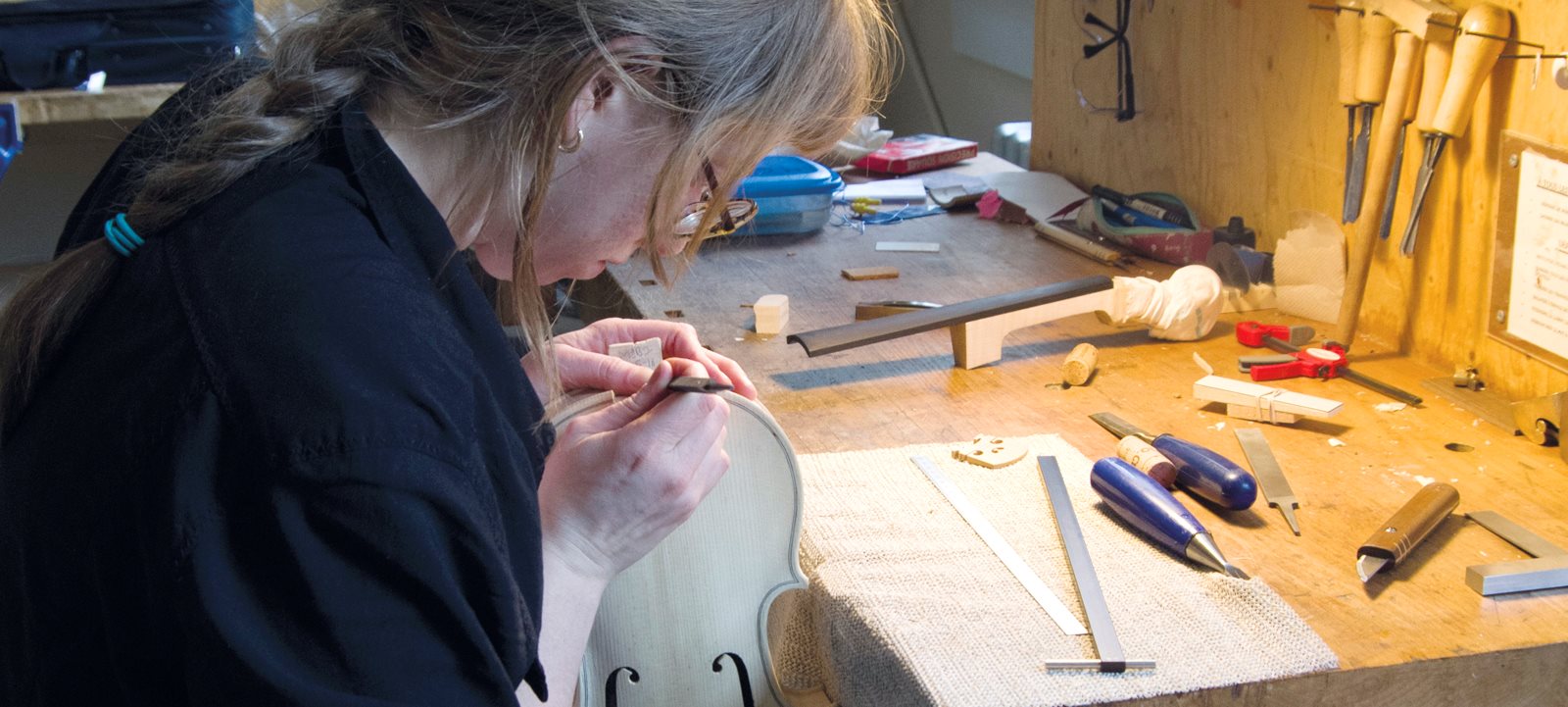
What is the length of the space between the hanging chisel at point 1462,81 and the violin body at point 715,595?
1.02 metres

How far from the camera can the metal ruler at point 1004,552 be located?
1133mm

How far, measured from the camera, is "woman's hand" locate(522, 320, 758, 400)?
1398mm

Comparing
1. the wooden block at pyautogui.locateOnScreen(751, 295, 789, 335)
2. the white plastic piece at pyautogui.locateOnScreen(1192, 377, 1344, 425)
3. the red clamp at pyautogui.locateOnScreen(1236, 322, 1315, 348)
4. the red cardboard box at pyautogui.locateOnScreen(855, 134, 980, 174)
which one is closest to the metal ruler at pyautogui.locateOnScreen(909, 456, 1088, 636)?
the white plastic piece at pyautogui.locateOnScreen(1192, 377, 1344, 425)

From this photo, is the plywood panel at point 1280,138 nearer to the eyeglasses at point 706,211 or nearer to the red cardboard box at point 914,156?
the red cardboard box at point 914,156

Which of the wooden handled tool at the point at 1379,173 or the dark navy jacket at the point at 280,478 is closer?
the dark navy jacket at the point at 280,478

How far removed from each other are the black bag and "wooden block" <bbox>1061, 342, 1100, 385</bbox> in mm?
2428

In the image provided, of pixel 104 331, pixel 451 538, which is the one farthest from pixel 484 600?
pixel 104 331

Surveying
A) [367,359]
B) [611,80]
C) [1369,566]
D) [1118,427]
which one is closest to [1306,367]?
[1118,427]

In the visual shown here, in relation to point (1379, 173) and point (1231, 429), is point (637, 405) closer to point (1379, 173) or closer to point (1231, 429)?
point (1231, 429)

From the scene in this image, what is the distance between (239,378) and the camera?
724mm

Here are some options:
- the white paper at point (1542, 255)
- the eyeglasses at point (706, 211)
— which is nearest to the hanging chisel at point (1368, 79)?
the white paper at point (1542, 255)

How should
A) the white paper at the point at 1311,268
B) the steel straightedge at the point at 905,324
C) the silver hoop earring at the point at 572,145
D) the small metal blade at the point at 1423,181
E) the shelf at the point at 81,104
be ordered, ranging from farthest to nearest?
the shelf at the point at 81,104 < the white paper at the point at 1311,268 < the steel straightedge at the point at 905,324 < the small metal blade at the point at 1423,181 < the silver hoop earring at the point at 572,145

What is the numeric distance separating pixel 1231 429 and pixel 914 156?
1.80m

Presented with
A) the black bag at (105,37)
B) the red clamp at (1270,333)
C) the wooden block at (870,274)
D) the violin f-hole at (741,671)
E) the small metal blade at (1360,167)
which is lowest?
the violin f-hole at (741,671)
